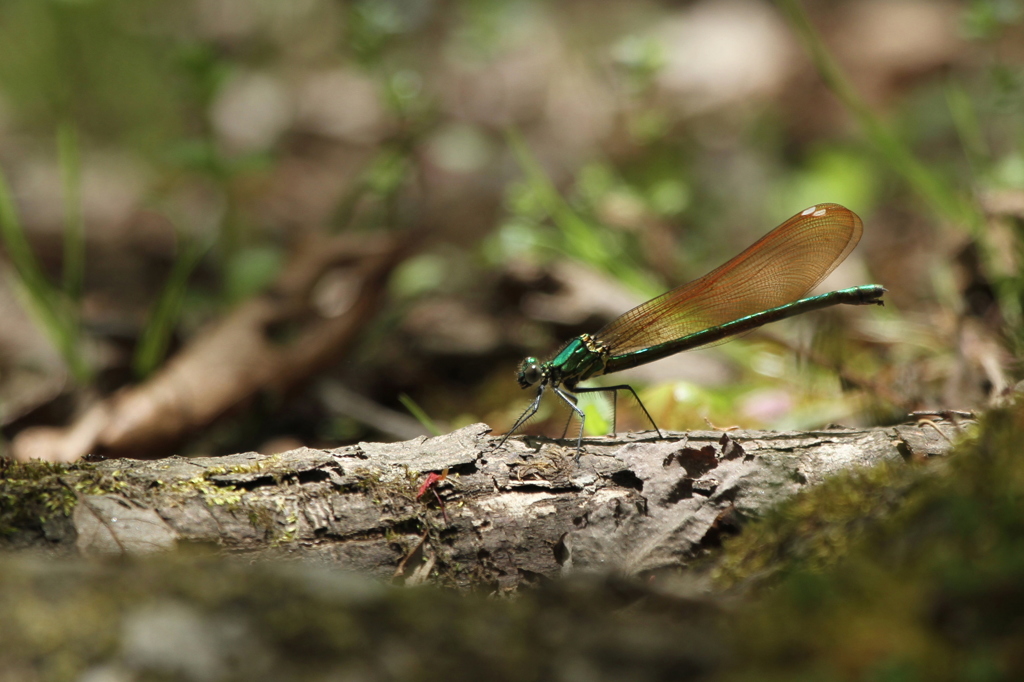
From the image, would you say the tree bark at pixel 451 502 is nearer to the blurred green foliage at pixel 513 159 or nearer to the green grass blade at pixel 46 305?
the blurred green foliage at pixel 513 159

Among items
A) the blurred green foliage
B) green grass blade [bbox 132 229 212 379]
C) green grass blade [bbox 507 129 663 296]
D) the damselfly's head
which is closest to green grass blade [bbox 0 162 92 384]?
the blurred green foliage

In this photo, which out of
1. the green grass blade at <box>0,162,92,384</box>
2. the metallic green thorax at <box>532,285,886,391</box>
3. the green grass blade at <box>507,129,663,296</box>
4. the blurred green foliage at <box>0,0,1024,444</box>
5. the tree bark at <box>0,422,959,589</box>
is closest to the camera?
the tree bark at <box>0,422,959,589</box>

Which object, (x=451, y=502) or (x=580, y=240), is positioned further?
(x=580, y=240)

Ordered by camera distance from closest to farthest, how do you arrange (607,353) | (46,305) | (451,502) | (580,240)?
1. (451,502)
2. (607,353)
3. (46,305)
4. (580,240)

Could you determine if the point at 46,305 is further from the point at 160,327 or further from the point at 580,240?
the point at 580,240

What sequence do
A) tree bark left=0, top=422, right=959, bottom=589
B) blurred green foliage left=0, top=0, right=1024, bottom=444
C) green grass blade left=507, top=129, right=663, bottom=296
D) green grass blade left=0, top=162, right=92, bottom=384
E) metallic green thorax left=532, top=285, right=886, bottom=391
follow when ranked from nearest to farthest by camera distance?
tree bark left=0, top=422, right=959, bottom=589 < metallic green thorax left=532, top=285, right=886, bottom=391 < green grass blade left=0, top=162, right=92, bottom=384 < blurred green foliage left=0, top=0, right=1024, bottom=444 < green grass blade left=507, top=129, right=663, bottom=296

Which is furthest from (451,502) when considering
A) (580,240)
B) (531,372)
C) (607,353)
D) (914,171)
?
(914,171)

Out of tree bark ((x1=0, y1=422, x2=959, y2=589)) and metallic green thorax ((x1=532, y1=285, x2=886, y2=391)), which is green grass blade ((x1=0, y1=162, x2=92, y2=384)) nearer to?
tree bark ((x1=0, y1=422, x2=959, y2=589))

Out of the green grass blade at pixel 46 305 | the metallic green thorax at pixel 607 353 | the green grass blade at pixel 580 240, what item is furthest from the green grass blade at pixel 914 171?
the green grass blade at pixel 46 305
